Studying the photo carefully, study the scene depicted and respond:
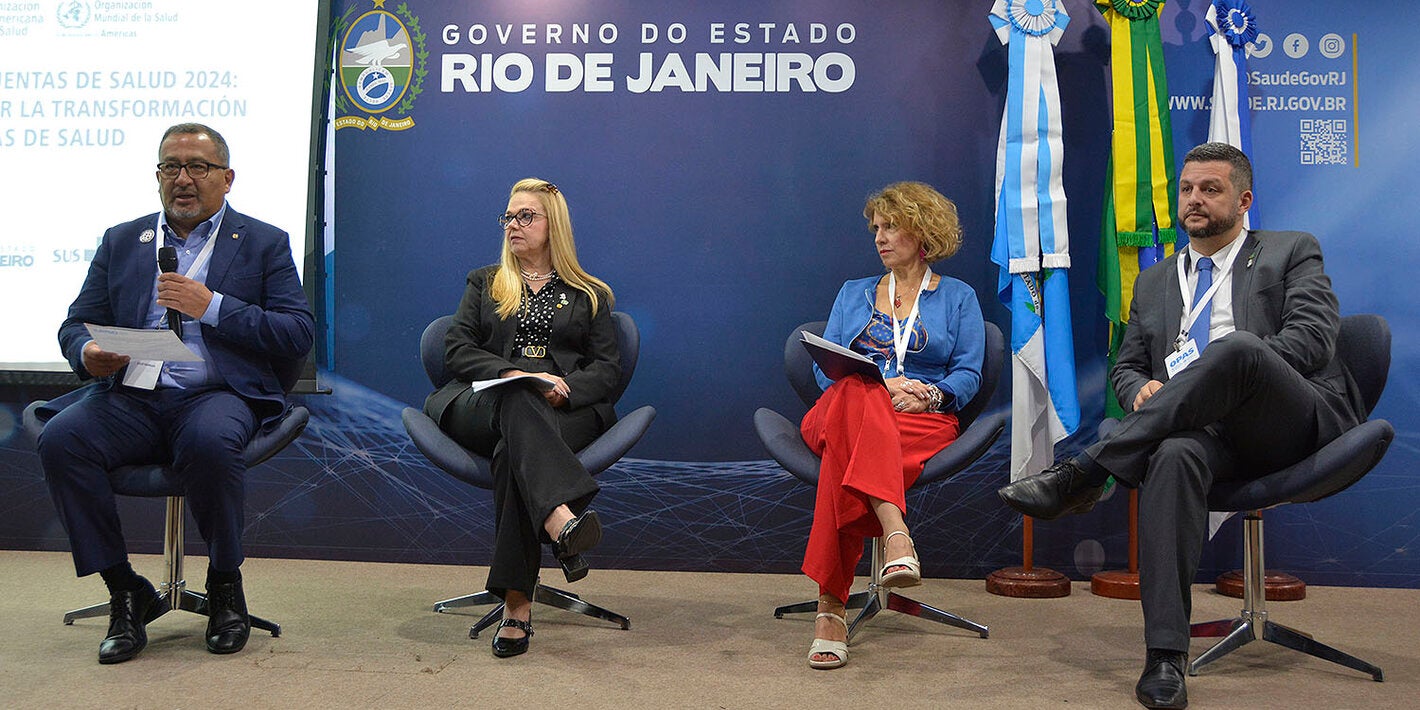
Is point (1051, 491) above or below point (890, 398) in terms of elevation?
below

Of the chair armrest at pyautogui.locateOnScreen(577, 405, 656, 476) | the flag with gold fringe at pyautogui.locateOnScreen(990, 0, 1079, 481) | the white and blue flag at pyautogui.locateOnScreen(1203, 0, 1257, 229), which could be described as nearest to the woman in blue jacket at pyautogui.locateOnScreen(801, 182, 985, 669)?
the flag with gold fringe at pyautogui.locateOnScreen(990, 0, 1079, 481)

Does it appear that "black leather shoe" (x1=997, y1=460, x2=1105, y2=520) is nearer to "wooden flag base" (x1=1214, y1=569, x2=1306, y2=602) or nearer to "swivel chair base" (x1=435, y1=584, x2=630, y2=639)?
"swivel chair base" (x1=435, y1=584, x2=630, y2=639)

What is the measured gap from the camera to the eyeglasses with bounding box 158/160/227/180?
10.0 ft

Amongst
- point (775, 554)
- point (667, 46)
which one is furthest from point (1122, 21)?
point (775, 554)

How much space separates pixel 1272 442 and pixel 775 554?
74.9 inches

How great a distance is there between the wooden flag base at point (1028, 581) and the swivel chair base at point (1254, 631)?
89 centimetres

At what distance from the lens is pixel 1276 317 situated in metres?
2.89

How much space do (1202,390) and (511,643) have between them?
1.75 meters

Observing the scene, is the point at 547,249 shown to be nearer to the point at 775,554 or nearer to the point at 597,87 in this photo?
the point at 597,87

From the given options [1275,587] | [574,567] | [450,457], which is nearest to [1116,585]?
[1275,587]

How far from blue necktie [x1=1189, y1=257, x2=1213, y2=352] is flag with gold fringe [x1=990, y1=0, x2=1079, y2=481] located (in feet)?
2.21

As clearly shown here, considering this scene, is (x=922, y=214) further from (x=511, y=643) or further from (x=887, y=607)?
(x=511, y=643)

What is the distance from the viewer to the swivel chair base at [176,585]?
9.67ft

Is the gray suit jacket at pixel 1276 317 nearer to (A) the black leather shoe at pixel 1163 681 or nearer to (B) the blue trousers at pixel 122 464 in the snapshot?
(A) the black leather shoe at pixel 1163 681
